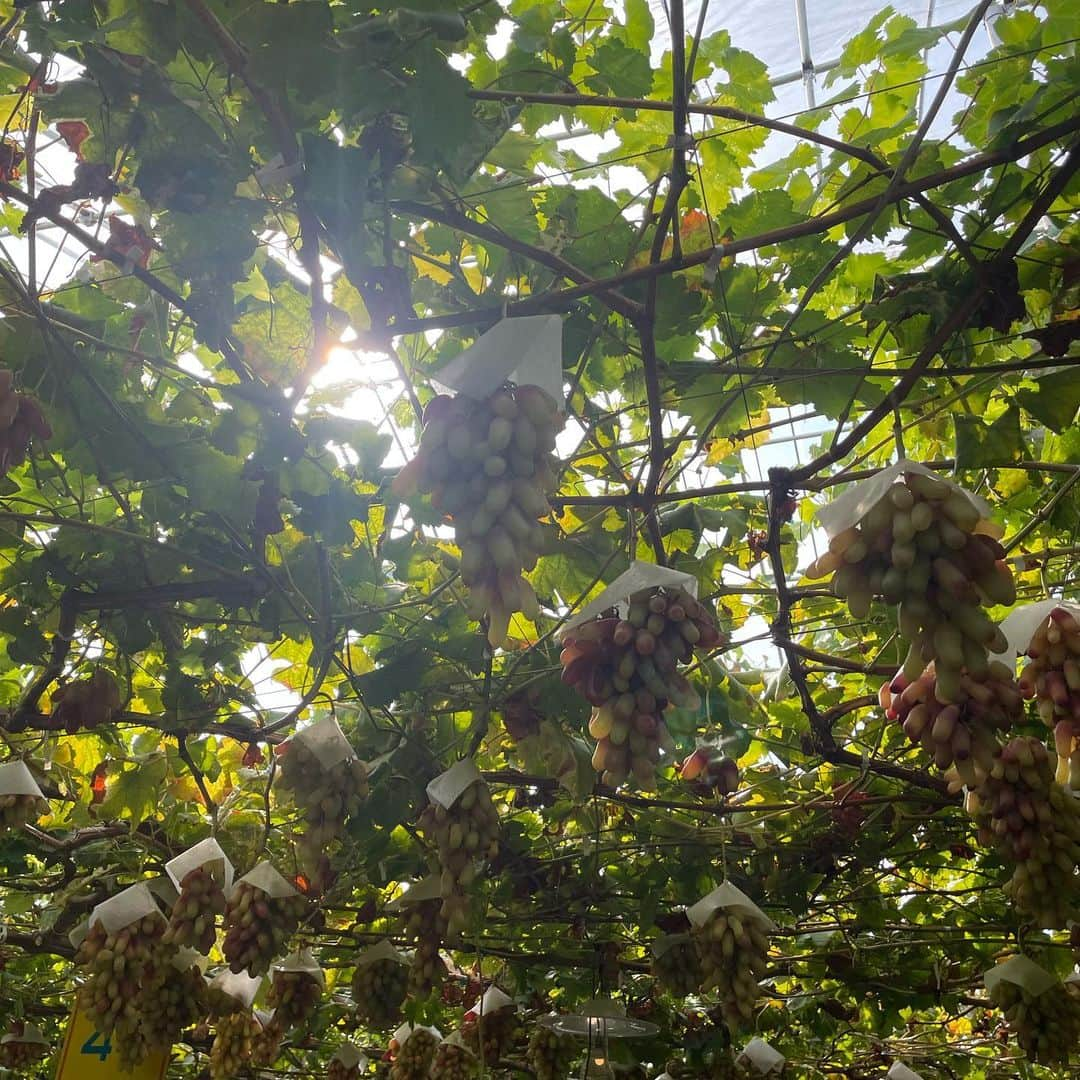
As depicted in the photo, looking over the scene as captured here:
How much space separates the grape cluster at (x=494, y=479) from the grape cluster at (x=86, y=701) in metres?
1.46

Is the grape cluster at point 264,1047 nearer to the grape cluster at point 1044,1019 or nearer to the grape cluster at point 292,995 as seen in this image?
the grape cluster at point 292,995

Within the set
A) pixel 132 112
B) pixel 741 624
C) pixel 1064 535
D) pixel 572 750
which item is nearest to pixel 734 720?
pixel 741 624

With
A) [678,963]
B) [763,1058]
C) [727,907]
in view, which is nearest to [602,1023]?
[678,963]

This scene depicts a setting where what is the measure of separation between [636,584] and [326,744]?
1.03 metres

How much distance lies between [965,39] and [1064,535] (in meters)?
1.33

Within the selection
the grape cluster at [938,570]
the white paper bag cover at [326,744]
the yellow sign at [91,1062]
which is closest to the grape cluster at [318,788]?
the white paper bag cover at [326,744]

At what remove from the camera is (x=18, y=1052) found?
179 inches

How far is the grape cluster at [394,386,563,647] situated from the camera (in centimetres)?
104

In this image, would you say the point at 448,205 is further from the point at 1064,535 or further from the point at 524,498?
the point at 1064,535

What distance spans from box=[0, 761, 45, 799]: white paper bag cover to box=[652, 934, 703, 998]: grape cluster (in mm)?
1887

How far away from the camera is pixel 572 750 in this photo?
6.35 feet

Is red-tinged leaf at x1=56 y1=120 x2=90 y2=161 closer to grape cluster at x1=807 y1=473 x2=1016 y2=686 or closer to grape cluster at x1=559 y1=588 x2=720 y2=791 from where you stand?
grape cluster at x1=559 y1=588 x2=720 y2=791

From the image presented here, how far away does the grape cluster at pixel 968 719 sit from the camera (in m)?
1.17

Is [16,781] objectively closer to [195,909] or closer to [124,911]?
[124,911]
